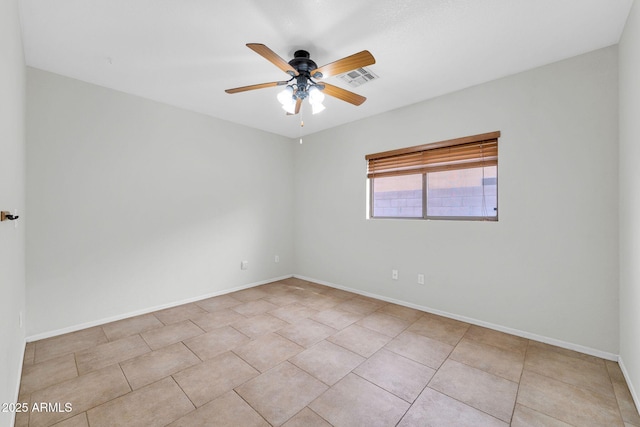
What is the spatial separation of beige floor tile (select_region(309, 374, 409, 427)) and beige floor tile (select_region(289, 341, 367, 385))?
123mm

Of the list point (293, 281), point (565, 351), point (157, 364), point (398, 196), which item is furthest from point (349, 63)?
point (293, 281)

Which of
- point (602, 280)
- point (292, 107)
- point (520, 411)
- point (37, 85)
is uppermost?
Result: point (37, 85)

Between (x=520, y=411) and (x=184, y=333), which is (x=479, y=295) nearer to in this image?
(x=520, y=411)

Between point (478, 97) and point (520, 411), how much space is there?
2.81m

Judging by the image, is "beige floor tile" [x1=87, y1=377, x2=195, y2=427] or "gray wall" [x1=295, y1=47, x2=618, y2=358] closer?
"beige floor tile" [x1=87, y1=377, x2=195, y2=427]

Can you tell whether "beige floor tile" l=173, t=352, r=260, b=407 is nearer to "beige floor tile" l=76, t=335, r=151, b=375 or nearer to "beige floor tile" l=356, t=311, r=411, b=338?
"beige floor tile" l=76, t=335, r=151, b=375

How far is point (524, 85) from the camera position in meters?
2.66

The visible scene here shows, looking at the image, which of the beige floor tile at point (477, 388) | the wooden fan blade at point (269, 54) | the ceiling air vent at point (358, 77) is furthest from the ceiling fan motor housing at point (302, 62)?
the beige floor tile at point (477, 388)

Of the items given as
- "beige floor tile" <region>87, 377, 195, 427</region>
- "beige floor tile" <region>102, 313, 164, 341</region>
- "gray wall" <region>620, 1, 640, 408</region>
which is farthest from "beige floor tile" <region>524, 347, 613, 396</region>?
"beige floor tile" <region>102, 313, 164, 341</region>

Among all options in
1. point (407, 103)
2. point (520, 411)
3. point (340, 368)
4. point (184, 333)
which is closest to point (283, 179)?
point (407, 103)

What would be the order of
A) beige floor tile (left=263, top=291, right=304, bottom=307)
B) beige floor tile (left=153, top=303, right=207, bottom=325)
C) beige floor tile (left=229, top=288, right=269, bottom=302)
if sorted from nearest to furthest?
beige floor tile (left=153, top=303, right=207, bottom=325)
beige floor tile (left=263, top=291, right=304, bottom=307)
beige floor tile (left=229, top=288, right=269, bottom=302)

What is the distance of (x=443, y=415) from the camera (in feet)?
5.51

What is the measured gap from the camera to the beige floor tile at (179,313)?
313 cm

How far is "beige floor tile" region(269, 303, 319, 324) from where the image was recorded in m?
3.17
